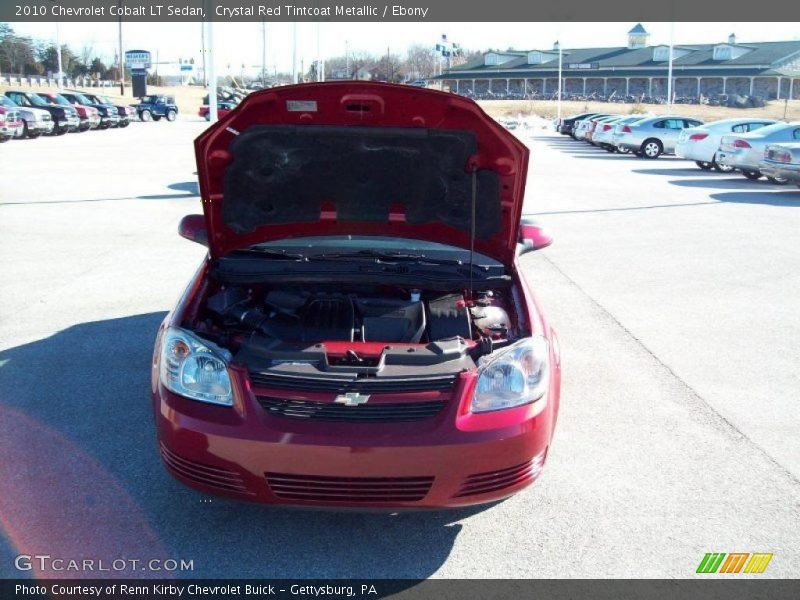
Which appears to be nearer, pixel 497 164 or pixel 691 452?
pixel 497 164

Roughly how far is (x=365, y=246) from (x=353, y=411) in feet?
5.03

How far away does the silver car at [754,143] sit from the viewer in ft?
65.9

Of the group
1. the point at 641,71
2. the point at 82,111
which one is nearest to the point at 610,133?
the point at 82,111

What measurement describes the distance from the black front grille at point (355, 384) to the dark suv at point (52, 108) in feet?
112

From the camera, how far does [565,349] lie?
6609 mm

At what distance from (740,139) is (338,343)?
18847mm

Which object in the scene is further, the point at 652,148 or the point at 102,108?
the point at 102,108

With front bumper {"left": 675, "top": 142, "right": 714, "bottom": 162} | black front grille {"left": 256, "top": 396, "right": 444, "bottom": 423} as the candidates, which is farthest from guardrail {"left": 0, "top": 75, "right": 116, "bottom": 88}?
black front grille {"left": 256, "top": 396, "right": 444, "bottom": 423}

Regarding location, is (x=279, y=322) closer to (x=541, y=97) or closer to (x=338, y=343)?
(x=338, y=343)

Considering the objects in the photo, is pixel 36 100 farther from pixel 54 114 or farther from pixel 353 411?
pixel 353 411

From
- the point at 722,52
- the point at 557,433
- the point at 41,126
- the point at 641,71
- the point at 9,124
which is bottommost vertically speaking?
the point at 557,433

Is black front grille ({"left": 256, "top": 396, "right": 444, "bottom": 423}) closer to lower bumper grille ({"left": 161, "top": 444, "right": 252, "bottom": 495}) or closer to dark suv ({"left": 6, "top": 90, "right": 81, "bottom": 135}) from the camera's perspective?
lower bumper grille ({"left": 161, "top": 444, "right": 252, "bottom": 495})

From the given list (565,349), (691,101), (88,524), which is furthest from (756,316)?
(691,101)

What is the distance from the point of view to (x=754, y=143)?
20.1 m
